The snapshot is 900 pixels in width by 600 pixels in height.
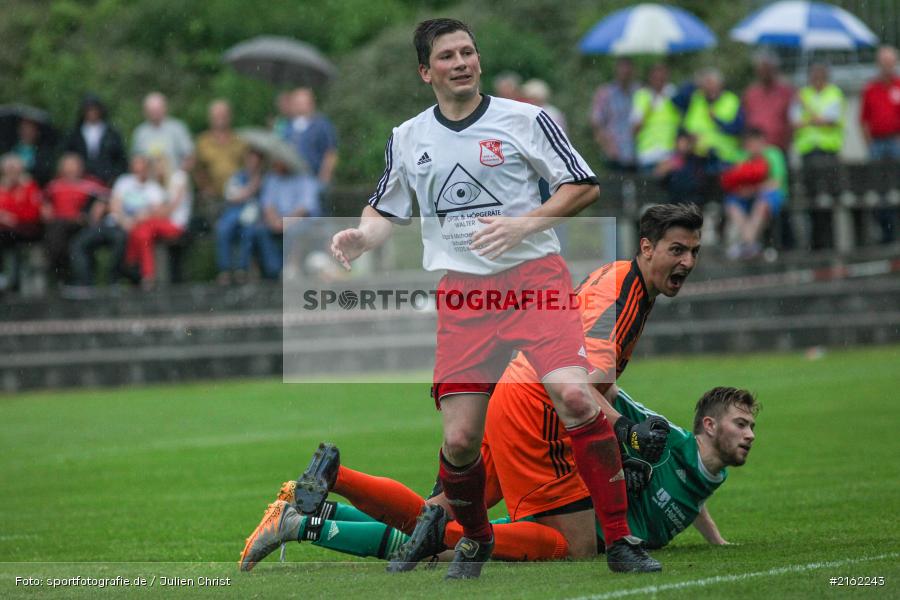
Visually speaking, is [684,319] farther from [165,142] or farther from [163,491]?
[163,491]

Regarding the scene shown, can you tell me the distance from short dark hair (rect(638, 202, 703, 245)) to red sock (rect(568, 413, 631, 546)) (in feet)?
3.59

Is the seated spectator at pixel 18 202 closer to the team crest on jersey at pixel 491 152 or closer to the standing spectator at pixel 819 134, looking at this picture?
the standing spectator at pixel 819 134

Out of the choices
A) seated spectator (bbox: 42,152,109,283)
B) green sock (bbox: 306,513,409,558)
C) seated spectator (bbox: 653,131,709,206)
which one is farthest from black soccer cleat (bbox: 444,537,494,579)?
seated spectator (bbox: 42,152,109,283)

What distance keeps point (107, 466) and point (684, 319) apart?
9016 mm

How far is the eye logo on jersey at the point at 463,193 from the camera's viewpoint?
6.54m

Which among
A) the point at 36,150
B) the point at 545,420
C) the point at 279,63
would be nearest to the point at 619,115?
the point at 279,63

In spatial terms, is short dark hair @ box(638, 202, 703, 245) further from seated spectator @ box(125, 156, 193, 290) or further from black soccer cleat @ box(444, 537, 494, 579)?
seated spectator @ box(125, 156, 193, 290)

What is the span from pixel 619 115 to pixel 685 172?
1.14 metres

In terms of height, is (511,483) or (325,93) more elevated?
(325,93)

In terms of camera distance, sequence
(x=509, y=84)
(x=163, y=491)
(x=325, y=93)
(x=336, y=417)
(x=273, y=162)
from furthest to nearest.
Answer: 1. (x=325, y=93)
2. (x=273, y=162)
3. (x=509, y=84)
4. (x=336, y=417)
5. (x=163, y=491)

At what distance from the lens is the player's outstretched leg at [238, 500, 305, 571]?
6.84 m

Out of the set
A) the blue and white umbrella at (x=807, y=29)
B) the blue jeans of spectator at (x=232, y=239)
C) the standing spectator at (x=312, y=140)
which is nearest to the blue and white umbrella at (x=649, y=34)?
the blue and white umbrella at (x=807, y=29)

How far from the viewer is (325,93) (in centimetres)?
3491

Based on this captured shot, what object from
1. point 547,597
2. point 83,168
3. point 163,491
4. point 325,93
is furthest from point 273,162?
point 325,93
